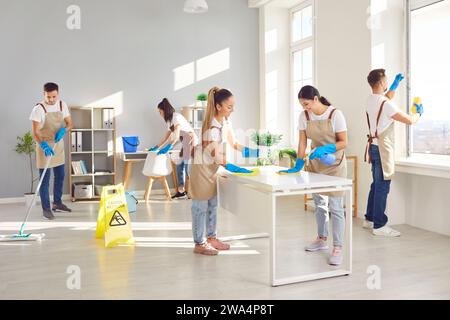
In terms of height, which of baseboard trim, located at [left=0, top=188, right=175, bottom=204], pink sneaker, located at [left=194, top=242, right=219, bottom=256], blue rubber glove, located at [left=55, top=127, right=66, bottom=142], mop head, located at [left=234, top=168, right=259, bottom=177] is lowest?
pink sneaker, located at [left=194, top=242, right=219, bottom=256]

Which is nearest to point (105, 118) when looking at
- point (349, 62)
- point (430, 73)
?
point (349, 62)

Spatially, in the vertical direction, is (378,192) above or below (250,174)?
below

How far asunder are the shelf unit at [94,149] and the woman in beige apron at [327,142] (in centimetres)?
391

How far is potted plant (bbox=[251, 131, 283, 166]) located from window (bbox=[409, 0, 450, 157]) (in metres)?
2.12

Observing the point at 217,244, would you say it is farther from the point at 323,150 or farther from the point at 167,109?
the point at 167,109

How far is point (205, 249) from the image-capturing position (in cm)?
393

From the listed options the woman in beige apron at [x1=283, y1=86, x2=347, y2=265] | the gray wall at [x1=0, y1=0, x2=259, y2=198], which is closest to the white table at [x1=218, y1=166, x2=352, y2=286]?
the woman in beige apron at [x1=283, y1=86, x2=347, y2=265]

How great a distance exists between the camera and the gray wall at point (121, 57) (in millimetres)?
6707

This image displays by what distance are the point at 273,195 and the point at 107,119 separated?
441cm

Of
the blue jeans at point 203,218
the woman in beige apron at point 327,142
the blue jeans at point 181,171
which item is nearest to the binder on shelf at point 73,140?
the blue jeans at point 181,171

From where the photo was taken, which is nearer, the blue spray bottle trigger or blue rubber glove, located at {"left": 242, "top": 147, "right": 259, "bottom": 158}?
the blue spray bottle trigger

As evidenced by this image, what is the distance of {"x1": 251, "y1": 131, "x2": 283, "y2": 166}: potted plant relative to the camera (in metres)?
6.67

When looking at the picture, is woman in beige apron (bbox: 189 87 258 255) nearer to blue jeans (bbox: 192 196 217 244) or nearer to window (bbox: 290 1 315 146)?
blue jeans (bbox: 192 196 217 244)

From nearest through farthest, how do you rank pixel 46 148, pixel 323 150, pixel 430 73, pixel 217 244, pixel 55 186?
1. pixel 323 150
2. pixel 217 244
3. pixel 430 73
4. pixel 46 148
5. pixel 55 186
